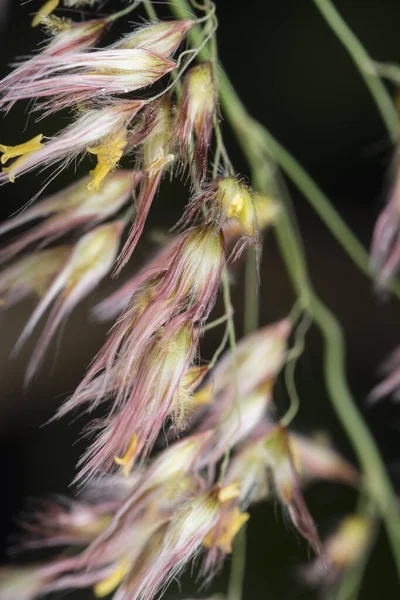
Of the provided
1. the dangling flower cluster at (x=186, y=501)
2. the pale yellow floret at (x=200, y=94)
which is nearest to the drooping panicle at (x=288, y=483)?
the dangling flower cluster at (x=186, y=501)

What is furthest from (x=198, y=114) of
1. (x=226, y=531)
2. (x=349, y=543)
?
(x=349, y=543)

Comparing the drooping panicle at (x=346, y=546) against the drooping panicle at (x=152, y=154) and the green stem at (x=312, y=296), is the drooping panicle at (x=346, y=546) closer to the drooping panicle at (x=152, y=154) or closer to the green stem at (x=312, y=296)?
the green stem at (x=312, y=296)

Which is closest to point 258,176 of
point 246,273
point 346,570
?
point 246,273

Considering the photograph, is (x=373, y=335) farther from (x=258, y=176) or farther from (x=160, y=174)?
(x=160, y=174)

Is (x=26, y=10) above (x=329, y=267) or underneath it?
above

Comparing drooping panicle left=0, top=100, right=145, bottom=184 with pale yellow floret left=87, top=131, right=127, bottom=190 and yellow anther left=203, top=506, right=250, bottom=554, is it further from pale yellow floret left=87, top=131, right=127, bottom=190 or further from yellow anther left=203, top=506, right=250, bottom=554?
yellow anther left=203, top=506, right=250, bottom=554

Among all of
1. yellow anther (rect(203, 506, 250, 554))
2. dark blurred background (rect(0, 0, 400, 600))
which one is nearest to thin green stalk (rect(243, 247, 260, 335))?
dark blurred background (rect(0, 0, 400, 600))
